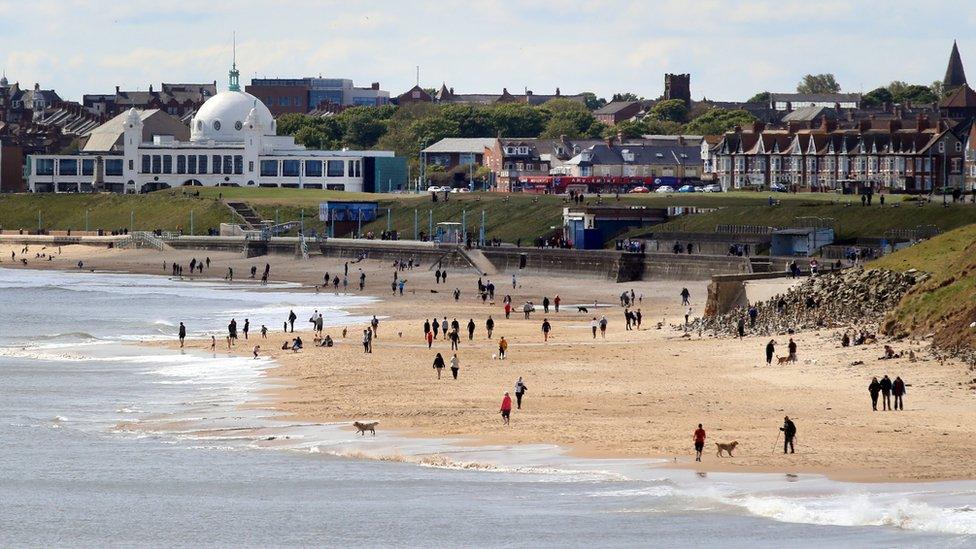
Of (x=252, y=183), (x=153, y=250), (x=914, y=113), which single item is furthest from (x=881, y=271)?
(x=914, y=113)

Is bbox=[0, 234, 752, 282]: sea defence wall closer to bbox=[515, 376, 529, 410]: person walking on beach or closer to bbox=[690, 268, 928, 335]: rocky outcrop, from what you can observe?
bbox=[690, 268, 928, 335]: rocky outcrop

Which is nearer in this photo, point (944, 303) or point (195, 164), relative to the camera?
point (944, 303)

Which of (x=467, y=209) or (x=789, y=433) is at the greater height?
(x=467, y=209)

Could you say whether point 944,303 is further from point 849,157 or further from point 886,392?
point 849,157

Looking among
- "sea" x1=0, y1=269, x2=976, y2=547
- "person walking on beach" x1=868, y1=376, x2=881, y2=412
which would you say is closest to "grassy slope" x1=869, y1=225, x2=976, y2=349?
"person walking on beach" x1=868, y1=376, x2=881, y2=412

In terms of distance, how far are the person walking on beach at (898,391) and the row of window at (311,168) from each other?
139m

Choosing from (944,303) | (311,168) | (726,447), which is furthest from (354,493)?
(311,168)

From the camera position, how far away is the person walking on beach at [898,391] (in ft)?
125

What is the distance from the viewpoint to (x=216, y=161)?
→ 180 metres

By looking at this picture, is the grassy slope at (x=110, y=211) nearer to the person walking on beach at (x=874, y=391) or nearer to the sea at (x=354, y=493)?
the sea at (x=354, y=493)

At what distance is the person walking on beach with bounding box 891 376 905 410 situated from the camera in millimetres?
38219

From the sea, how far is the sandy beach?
137 cm

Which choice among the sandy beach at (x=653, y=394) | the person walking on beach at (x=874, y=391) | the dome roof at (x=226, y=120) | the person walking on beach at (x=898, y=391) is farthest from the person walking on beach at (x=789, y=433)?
the dome roof at (x=226, y=120)

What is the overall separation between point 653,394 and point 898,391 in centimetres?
708
